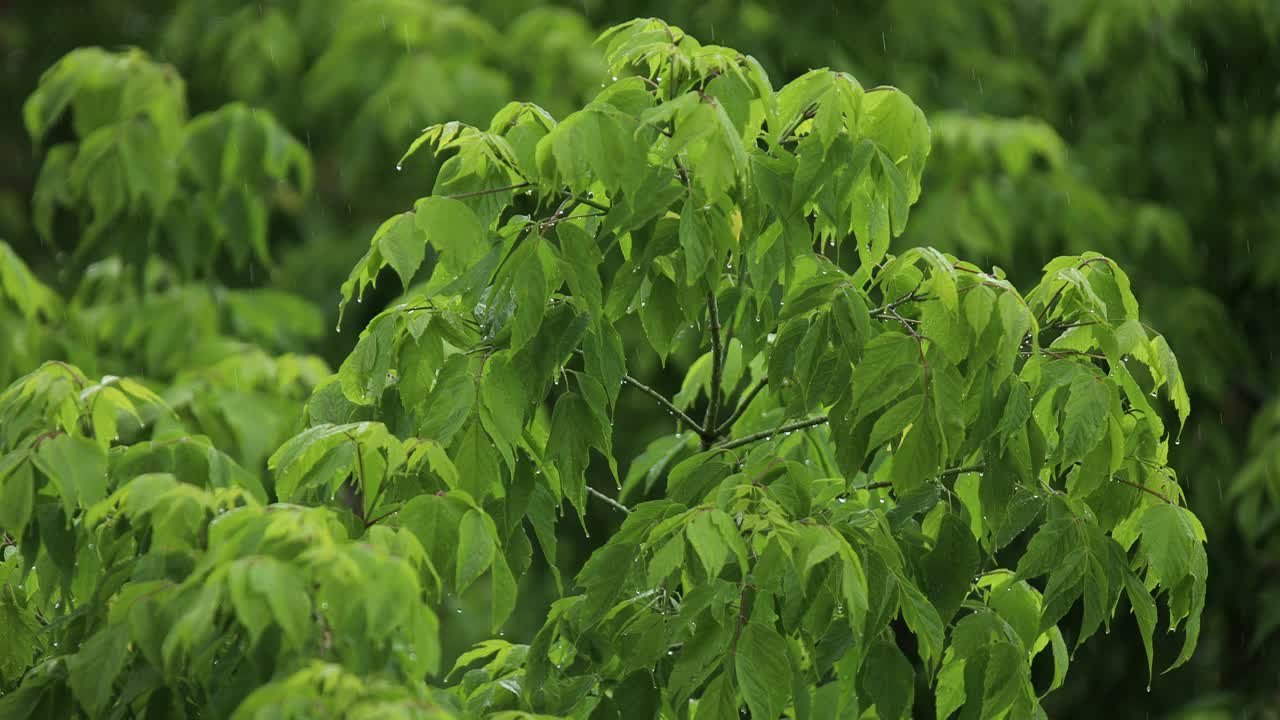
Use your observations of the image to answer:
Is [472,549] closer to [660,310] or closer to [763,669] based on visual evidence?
[763,669]

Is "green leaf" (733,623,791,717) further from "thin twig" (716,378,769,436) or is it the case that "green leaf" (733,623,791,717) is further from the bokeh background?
the bokeh background

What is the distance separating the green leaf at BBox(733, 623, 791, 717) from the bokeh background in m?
3.16

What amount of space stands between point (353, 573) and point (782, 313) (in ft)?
2.95

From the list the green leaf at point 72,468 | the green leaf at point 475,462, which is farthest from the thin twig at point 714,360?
the green leaf at point 72,468

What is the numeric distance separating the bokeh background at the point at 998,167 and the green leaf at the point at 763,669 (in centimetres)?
316

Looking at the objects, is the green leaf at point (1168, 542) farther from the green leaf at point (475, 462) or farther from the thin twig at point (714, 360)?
the green leaf at point (475, 462)

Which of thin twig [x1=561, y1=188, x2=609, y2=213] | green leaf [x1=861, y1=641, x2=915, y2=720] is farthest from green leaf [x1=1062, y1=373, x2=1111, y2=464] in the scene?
thin twig [x1=561, y1=188, x2=609, y2=213]

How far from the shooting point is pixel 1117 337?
241cm

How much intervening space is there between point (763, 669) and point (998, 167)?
15.0ft

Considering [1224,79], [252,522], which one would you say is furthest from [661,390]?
[252,522]

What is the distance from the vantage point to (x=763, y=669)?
2270mm

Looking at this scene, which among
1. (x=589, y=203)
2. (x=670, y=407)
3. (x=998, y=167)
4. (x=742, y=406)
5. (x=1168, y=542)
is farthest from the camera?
(x=998, y=167)

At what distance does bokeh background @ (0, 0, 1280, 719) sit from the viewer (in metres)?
5.78

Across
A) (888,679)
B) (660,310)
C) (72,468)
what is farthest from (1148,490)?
(72,468)
